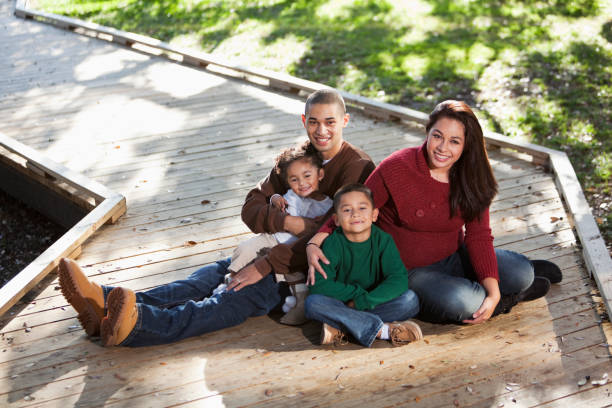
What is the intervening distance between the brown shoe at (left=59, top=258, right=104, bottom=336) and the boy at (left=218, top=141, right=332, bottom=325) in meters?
0.66

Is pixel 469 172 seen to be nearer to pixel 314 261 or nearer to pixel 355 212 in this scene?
pixel 355 212

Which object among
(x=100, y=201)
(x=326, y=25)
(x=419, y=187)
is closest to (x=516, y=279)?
(x=419, y=187)

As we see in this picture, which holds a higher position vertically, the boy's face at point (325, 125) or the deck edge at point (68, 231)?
the boy's face at point (325, 125)

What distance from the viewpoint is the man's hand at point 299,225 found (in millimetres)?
3736

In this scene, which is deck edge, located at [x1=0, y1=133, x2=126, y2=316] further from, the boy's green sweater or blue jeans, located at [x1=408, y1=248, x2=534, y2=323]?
blue jeans, located at [x1=408, y1=248, x2=534, y2=323]

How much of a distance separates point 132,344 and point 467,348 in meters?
1.68

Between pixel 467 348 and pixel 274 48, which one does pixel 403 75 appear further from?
pixel 467 348

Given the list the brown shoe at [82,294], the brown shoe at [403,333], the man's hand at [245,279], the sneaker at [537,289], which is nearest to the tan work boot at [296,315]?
the man's hand at [245,279]

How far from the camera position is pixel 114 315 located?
10.9 feet

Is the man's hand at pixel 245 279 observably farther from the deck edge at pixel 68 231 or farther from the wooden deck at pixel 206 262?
the deck edge at pixel 68 231

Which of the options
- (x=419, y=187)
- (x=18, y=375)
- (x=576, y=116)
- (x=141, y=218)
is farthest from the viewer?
(x=576, y=116)

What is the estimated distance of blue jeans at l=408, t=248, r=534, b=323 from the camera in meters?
3.49

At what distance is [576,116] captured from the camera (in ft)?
23.6

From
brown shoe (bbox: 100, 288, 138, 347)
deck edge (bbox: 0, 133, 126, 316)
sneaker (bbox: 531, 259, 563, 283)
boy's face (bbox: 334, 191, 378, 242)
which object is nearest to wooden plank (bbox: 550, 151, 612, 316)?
sneaker (bbox: 531, 259, 563, 283)
